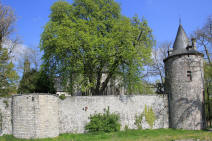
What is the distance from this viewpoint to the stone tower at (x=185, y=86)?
53.3 ft

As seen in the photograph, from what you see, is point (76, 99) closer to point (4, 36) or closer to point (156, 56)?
point (4, 36)

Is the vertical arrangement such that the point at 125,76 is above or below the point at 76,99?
above

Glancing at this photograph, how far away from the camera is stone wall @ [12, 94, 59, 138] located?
13523 millimetres

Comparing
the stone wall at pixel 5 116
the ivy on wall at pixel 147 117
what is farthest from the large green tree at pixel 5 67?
the ivy on wall at pixel 147 117

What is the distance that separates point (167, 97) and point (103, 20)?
9.15m

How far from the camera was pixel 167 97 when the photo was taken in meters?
17.5

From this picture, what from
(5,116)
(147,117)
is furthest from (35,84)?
(147,117)

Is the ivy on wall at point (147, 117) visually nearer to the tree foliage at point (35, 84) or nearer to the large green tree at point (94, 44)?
the large green tree at point (94, 44)

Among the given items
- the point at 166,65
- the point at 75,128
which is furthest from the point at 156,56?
the point at 75,128

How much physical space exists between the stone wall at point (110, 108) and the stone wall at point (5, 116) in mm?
3806

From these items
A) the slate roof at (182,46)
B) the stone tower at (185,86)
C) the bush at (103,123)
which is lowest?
the bush at (103,123)

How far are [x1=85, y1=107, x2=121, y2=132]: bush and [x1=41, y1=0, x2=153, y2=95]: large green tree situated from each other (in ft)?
10.3

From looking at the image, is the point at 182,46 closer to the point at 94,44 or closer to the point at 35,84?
the point at 94,44

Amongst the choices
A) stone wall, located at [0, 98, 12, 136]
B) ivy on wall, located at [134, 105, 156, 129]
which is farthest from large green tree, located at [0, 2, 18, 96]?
ivy on wall, located at [134, 105, 156, 129]
